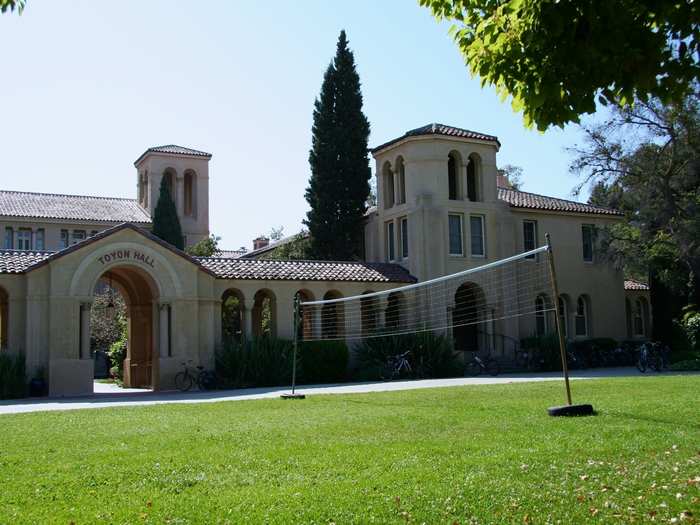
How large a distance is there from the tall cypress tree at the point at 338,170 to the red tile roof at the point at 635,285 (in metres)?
16.6

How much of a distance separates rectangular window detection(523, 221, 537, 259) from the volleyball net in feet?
2.88

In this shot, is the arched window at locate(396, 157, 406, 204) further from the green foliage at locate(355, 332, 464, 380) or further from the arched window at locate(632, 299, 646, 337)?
the arched window at locate(632, 299, 646, 337)

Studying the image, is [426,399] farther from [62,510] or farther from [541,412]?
[62,510]

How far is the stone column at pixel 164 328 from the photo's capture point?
28.2 metres

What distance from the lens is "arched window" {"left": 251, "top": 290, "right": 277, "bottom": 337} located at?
31.9 metres

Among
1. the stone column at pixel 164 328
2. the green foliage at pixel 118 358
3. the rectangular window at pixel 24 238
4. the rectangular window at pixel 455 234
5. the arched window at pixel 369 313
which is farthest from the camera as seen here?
the rectangular window at pixel 24 238

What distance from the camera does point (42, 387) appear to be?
25.6m

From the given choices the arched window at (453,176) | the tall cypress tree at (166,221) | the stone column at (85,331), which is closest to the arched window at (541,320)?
the arched window at (453,176)

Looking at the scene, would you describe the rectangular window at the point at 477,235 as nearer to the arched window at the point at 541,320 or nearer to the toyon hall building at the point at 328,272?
the toyon hall building at the point at 328,272

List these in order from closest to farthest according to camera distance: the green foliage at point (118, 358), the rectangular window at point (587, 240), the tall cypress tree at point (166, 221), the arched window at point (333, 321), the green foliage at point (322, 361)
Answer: the green foliage at point (322, 361), the arched window at point (333, 321), the green foliage at point (118, 358), the rectangular window at point (587, 240), the tall cypress tree at point (166, 221)

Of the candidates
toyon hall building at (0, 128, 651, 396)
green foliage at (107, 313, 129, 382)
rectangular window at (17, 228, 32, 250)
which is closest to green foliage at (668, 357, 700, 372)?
toyon hall building at (0, 128, 651, 396)

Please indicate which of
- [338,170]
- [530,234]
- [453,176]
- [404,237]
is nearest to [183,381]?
[404,237]

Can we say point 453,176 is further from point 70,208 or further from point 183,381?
point 70,208

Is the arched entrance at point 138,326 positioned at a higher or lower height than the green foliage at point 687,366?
higher
